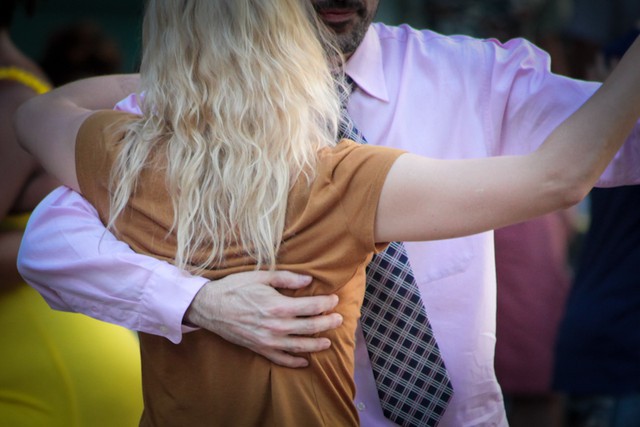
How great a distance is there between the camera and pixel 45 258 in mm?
1920

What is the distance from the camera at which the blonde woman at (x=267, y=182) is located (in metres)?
1.61

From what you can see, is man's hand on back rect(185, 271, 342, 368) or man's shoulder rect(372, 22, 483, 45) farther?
man's shoulder rect(372, 22, 483, 45)

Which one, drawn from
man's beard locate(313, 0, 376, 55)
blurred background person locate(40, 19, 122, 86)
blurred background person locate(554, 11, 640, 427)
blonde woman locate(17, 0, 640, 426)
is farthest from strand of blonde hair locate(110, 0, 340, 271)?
blurred background person locate(40, 19, 122, 86)

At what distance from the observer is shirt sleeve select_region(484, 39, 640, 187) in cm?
202

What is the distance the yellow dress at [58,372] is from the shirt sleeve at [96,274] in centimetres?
51

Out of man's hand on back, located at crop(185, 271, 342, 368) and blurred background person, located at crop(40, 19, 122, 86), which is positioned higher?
man's hand on back, located at crop(185, 271, 342, 368)

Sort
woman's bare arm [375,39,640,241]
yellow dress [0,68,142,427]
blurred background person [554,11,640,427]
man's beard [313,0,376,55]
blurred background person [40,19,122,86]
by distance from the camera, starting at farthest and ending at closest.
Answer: blurred background person [40,19,122,86]
blurred background person [554,11,640,427]
yellow dress [0,68,142,427]
man's beard [313,0,376,55]
woman's bare arm [375,39,640,241]

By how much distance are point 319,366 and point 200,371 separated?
23 centimetres

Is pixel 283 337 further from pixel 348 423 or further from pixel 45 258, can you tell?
pixel 45 258

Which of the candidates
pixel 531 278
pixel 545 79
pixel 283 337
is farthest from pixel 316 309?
pixel 531 278

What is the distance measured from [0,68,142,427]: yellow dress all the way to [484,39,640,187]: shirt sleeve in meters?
1.15

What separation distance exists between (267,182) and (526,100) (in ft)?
2.31

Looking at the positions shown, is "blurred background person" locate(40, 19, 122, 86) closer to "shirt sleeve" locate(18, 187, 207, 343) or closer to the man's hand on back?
"shirt sleeve" locate(18, 187, 207, 343)

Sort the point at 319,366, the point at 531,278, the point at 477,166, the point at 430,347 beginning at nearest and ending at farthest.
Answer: the point at 477,166, the point at 319,366, the point at 430,347, the point at 531,278
